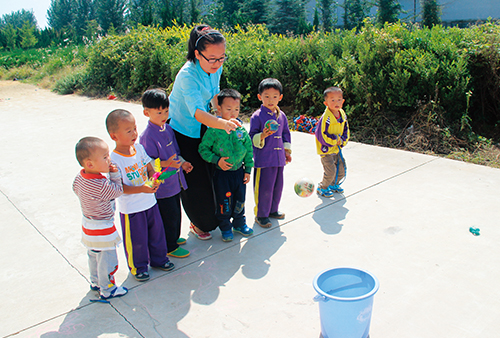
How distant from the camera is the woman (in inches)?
121

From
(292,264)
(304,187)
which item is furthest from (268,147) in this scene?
(292,264)

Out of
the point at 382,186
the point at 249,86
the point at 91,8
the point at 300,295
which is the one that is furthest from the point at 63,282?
the point at 91,8

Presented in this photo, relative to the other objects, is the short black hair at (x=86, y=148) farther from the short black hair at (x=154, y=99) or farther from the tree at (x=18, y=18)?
the tree at (x=18, y=18)

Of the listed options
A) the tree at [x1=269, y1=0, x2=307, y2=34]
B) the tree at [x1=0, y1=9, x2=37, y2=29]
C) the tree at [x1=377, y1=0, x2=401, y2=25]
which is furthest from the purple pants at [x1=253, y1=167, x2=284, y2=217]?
the tree at [x1=0, y1=9, x2=37, y2=29]

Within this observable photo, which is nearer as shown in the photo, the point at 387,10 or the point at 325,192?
the point at 325,192

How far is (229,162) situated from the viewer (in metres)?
3.29

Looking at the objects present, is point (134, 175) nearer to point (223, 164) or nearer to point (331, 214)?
point (223, 164)

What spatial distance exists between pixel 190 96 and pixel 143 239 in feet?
3.75

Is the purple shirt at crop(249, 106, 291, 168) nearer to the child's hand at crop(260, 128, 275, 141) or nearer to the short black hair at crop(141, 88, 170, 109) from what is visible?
the child's hand at crop(260, 128, 275, 141)

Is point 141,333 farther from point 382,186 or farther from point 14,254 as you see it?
point 382,186

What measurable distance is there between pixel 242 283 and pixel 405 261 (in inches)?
51.8

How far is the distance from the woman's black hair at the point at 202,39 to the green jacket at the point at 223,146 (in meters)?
0.65

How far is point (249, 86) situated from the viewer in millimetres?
9086

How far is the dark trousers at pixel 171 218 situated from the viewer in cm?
313
